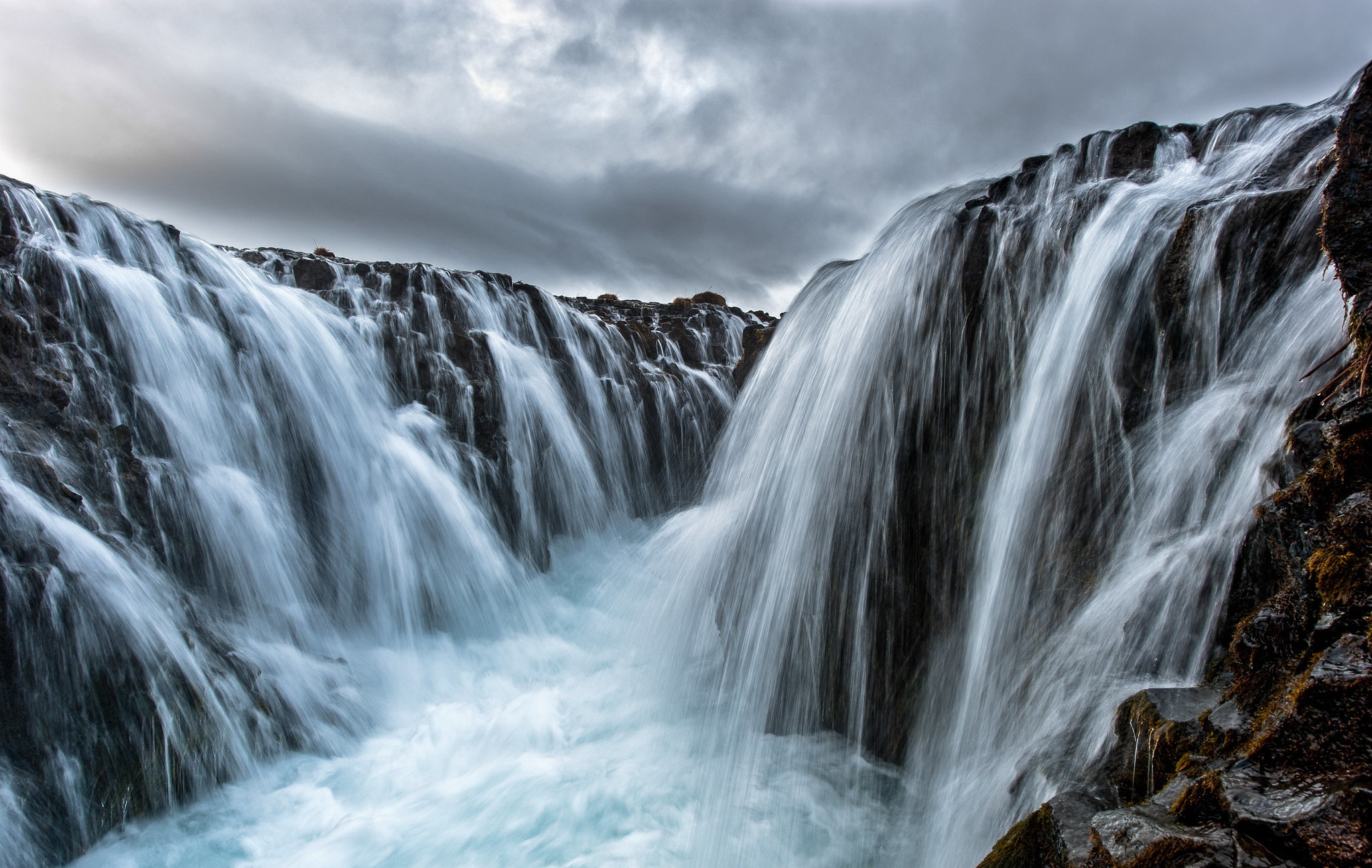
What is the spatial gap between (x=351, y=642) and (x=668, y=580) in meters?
4.27

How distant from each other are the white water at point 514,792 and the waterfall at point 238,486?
1.38ft

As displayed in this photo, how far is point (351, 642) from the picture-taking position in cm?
873

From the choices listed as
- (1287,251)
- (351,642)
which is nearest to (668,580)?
(351,642)

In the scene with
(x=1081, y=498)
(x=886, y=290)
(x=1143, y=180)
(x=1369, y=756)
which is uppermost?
(x=1143, y=180)

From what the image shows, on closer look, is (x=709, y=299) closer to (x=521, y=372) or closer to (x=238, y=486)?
(x=521, y=372)

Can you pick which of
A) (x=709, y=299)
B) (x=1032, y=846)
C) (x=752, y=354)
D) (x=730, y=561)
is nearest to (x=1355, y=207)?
(x=1032, y=846)

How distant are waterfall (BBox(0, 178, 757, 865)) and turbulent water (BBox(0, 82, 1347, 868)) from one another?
0.05m

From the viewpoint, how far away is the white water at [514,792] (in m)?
5.50

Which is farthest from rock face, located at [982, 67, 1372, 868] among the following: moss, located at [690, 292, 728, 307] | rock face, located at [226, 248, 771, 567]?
moss, located at [690, 292, 728, 307]

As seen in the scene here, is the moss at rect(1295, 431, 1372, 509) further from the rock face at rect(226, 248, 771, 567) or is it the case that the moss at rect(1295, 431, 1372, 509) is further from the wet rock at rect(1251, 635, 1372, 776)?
the rock face at rect(226, 248, 771, 567)

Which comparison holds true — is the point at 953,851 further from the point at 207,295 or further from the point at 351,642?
the point at 207,295

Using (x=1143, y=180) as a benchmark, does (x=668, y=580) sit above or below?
below

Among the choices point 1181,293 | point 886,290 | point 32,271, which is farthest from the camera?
point 32,271

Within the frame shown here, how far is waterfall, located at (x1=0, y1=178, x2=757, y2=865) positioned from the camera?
18.3 ft
